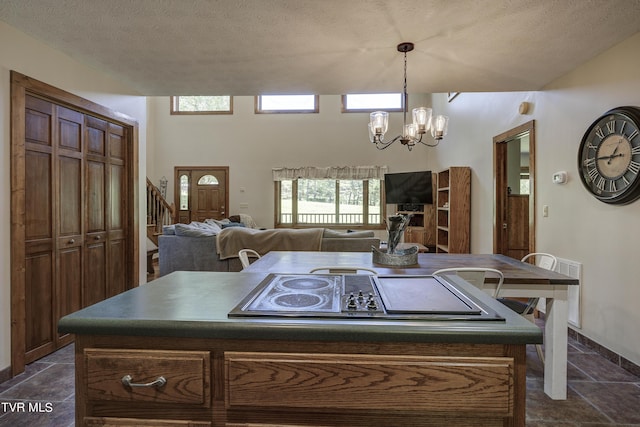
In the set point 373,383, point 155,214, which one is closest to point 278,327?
point 373,383

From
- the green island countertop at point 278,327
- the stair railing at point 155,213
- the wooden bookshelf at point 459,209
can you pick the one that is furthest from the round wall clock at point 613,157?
the stair railing at point 155,213

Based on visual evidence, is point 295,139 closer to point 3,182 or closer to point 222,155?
point 222,155

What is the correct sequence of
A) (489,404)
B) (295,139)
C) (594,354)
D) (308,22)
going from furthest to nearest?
(295,139) → (594,354) → (308,22) → (489,404)

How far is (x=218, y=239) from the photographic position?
455cm

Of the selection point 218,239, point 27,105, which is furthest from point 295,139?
point 27,105

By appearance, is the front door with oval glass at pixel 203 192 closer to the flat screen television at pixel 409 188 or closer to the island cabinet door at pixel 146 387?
the flat screen television at pixel 409 188

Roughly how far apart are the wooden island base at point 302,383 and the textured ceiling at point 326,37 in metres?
1.82

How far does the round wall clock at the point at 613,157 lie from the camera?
230 cm

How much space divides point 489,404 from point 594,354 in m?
2.55

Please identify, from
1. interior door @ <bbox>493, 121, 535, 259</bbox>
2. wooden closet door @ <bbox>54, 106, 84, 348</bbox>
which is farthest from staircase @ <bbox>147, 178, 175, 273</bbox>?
interior door @ <bbox>493, 121, 535, 259</bbox>

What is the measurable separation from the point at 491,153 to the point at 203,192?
6217 mm

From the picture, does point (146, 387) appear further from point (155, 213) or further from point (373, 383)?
point (155, 213)

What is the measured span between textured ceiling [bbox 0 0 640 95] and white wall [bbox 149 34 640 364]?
0.32 m

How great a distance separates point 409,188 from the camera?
700 cm
